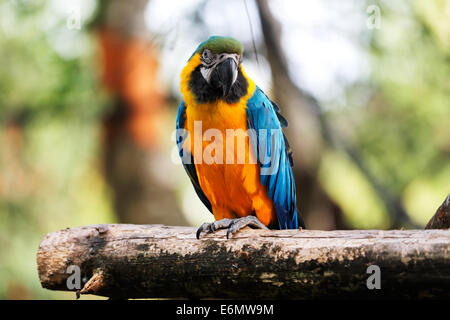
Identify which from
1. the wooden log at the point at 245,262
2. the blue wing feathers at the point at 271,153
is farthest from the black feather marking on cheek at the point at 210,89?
the wooden log at the point at 245,262

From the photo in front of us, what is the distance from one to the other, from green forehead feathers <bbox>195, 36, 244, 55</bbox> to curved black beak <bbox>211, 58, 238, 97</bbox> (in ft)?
0.35

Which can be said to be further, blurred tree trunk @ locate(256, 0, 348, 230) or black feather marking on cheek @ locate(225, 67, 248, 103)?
blurred tree trunk @ locate(256, 0, 348, 230)

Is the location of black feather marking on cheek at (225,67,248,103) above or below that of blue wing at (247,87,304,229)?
above

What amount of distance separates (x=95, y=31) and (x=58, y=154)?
8.89ft

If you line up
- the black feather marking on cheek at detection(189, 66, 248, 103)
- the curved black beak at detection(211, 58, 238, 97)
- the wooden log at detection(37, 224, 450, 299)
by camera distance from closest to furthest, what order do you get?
the wooden log at detection(37, 224, 450, 299), the curved black beak at detection(211, 58, 238, 97), the black feather marking on cheek at detection(189, 66, 248, 103)

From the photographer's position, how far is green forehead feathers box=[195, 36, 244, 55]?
3.19 meters

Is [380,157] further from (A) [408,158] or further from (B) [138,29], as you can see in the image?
(B) [138,29]

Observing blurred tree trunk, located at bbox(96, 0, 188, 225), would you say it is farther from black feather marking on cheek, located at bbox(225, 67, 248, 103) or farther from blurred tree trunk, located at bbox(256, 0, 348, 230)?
black feather marking on cheek, located at bbox(225, 67, 248, 103)

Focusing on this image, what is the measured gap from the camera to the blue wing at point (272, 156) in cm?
333

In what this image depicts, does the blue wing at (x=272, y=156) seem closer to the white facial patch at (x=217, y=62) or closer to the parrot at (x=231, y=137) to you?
the parrot at (x=231, y=137)

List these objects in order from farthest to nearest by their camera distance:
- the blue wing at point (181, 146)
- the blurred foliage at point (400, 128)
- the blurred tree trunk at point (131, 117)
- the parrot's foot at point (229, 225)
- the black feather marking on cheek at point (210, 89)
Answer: the blurred tree trunk at point (131, 117)
the blurred foliage at point (400, 128)
the blue wing at point (181, 146)
the black feather marking on cheek at point (210, 89)
the parrot's foot at point (229, 225)

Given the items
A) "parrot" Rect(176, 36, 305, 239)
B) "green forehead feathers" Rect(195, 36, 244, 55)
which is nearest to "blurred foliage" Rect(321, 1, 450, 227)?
"parrot" Rect(176, 36, 305, 239)

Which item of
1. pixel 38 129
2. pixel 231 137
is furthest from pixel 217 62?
pixel 38 129

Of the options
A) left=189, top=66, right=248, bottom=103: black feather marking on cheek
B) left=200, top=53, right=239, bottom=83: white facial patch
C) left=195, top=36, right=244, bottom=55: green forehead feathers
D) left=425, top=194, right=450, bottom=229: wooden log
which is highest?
left=195, top=36, right=244, bottom=55: green forehead feathers
